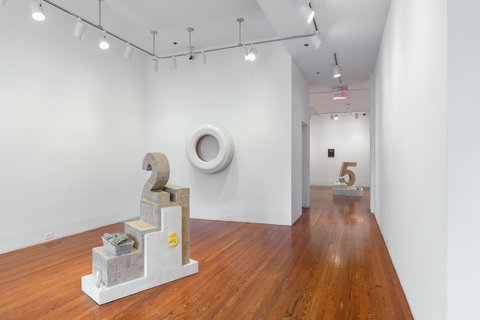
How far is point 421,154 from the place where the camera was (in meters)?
1.88

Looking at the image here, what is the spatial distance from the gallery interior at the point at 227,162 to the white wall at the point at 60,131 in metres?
0.03

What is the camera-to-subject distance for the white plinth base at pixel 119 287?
95.3 inches

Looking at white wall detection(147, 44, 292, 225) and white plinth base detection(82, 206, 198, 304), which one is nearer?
white plinth base detection(82, 206, 198, 304)

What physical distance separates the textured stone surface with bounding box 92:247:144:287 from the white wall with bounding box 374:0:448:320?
223 centimetres

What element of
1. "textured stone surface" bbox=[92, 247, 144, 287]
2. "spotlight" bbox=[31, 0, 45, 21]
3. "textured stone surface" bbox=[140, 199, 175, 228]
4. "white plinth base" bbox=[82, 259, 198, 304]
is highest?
"spotlight" bbox=[31, 0, 45, 21]

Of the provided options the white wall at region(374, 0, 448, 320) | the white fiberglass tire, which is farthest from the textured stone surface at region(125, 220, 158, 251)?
the white fiberglass tire

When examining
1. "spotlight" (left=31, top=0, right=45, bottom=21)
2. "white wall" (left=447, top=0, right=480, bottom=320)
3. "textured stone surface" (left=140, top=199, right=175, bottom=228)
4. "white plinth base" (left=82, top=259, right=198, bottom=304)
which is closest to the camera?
"white wall" (left=447, top=0, right=480, bottom=320)

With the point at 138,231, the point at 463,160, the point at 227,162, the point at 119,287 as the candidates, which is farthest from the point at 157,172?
the point at 227,162

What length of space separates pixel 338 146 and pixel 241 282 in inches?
414

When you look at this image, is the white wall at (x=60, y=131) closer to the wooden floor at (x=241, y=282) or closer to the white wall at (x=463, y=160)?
the wooden floor at (x=241, y=282)

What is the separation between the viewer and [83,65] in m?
4.72

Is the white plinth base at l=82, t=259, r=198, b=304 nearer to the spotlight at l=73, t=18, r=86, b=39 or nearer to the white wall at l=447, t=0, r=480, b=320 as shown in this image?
the white wall at l=447, t=0, r=480, b=320

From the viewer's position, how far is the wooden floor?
90.3 inches

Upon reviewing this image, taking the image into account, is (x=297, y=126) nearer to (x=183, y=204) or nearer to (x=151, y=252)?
(x=183, y=204)
